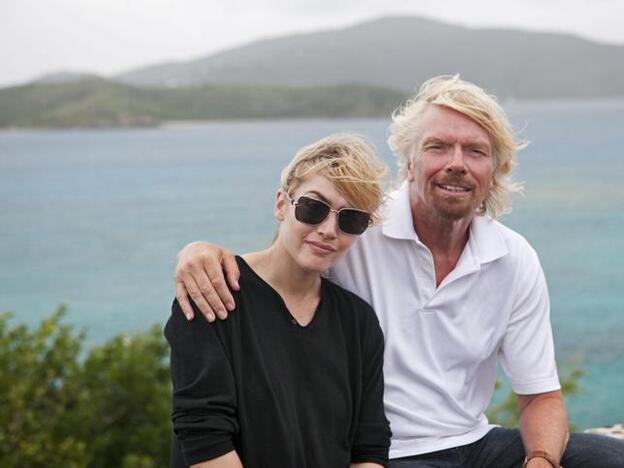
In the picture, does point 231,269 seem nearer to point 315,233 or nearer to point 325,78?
point 315,233

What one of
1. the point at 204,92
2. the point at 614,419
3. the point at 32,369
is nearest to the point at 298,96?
the point at 204,92

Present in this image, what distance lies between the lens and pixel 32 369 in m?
7.71

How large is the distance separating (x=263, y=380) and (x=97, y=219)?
66149 millimetres

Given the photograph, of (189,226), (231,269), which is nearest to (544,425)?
(231,269)

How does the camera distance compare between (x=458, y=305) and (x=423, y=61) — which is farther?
(x=423, y=61)

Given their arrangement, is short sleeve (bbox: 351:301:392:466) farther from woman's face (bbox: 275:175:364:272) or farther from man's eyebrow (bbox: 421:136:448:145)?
man's eyebrow (bbox: 421:136:448:145)

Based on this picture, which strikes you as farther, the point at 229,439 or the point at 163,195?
the point at 163,195

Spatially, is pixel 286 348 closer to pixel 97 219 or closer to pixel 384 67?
pixel 97 219

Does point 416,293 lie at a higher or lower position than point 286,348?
higher

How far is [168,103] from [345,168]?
349ft

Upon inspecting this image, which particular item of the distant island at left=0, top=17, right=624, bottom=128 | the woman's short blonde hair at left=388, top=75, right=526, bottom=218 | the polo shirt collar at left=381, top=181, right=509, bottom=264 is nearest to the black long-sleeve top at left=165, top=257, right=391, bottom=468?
the polo shirt collar at left=381, top=181, right=509, bottom=264

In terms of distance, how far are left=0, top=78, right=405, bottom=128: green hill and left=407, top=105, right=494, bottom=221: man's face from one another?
9643 cm

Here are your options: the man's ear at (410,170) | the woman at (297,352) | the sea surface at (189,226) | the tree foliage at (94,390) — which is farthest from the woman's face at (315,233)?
the tree foliage at (94,390)

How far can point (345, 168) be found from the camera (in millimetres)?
2955
